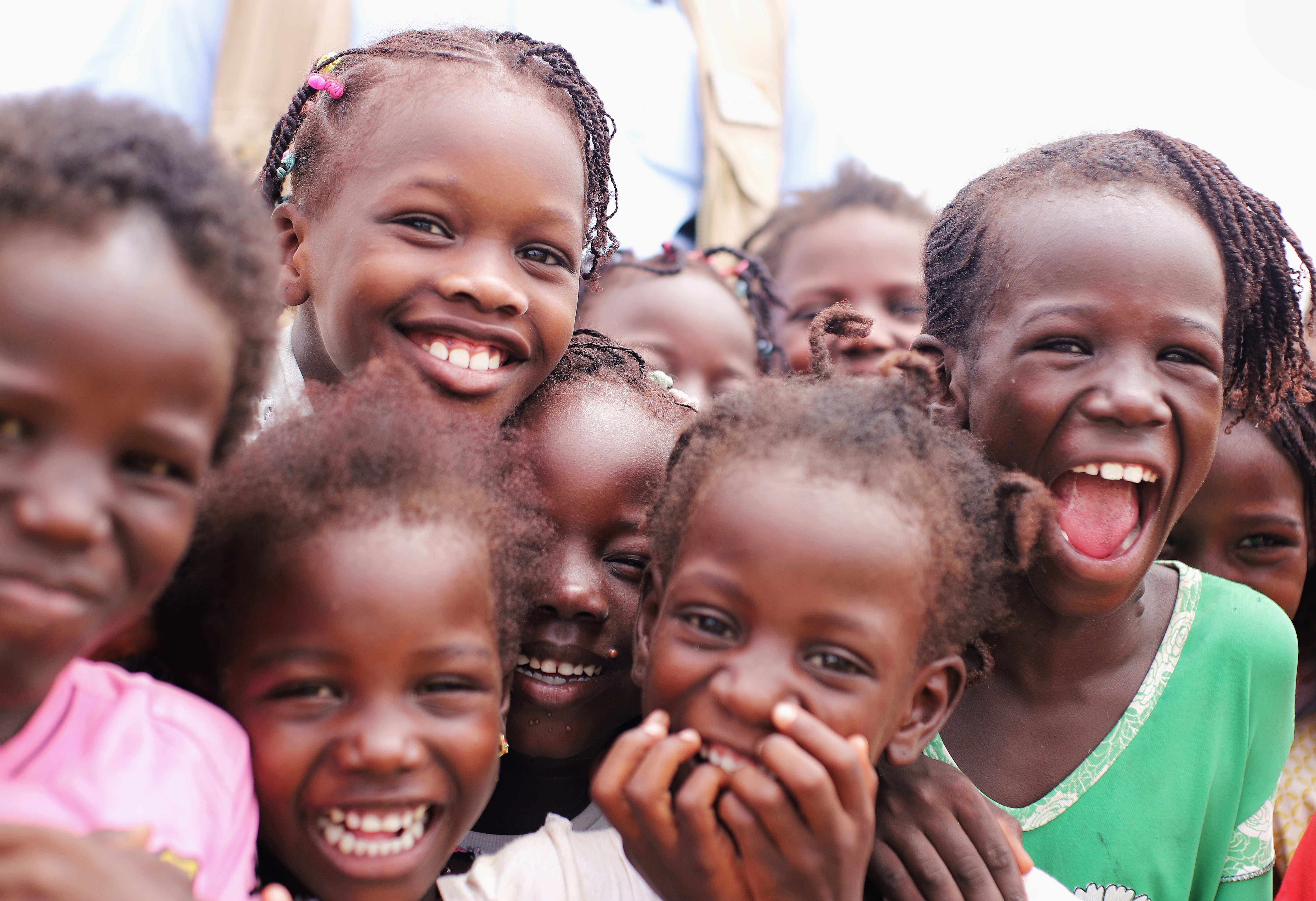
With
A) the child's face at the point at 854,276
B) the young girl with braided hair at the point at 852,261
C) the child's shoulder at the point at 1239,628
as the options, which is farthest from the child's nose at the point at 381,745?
the child's face at the point at 854,276

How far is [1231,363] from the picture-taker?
8.16 ft

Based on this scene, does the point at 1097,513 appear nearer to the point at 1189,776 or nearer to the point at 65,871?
the point at 1189,776

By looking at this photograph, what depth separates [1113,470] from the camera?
225 centimetres

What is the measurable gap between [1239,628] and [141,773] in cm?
221

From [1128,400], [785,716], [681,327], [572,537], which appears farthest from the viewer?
[681,327]

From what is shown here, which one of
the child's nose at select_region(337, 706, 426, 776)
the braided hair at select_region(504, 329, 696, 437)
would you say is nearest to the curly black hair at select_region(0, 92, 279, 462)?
the child's nose at select_region(337, 706, 426, 776)

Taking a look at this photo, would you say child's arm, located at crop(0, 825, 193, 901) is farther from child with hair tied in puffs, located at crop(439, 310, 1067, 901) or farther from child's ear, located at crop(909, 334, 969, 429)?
child's ear, located at crop(909, 334, 969, 429)

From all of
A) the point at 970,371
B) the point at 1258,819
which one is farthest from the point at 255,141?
the point at 1258,819

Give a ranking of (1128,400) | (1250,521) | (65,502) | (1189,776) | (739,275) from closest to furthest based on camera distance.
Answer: (65,502)
(1128,400)
(1189,776)
(1250,521)
(739,275)

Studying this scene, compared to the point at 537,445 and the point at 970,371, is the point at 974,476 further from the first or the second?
the point at 537,445

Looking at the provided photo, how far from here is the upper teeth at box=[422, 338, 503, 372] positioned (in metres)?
2.39

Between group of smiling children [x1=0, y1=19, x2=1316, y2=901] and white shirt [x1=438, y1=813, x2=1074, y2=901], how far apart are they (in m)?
0.01

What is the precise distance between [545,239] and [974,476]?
3.39 feet

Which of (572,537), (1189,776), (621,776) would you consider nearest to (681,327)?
(572,537)
